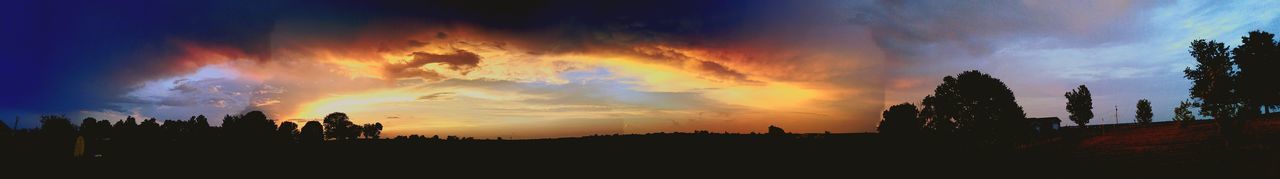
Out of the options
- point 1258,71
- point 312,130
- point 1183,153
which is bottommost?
point 1183,153

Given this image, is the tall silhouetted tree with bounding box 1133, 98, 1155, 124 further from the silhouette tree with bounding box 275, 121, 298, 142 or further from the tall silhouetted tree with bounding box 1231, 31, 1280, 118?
the silhouette tree with bounding box 275, 121, 298, 142

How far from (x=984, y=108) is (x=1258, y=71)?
22560mm

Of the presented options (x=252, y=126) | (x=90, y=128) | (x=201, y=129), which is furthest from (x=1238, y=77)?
A: (x=90, y=128)

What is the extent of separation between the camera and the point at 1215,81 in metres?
49.5

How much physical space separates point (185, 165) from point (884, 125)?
77.3 metres

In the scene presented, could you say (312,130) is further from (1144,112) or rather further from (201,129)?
(1144,112)

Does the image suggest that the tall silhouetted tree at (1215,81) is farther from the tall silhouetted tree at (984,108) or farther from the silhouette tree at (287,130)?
the silhouette tree at (287,130)

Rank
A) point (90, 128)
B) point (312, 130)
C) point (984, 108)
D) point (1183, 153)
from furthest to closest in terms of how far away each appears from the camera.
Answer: point (90, 128), point (312, 130), point (984, 108), point (1183, 153)

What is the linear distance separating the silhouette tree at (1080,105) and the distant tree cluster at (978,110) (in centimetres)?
4144

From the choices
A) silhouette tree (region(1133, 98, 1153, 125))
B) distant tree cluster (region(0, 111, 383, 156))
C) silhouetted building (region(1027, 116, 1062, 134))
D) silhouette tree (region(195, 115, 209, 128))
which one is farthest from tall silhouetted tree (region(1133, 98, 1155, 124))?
silhouette tree (region(195, 115, 209, 128))

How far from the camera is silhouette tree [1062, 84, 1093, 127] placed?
92.6 meters

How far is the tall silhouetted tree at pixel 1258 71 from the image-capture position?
52.7 metres

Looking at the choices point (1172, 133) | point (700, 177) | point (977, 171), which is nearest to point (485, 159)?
point (700, 177)

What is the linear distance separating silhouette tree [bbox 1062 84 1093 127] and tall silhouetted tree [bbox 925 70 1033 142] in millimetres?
44256
